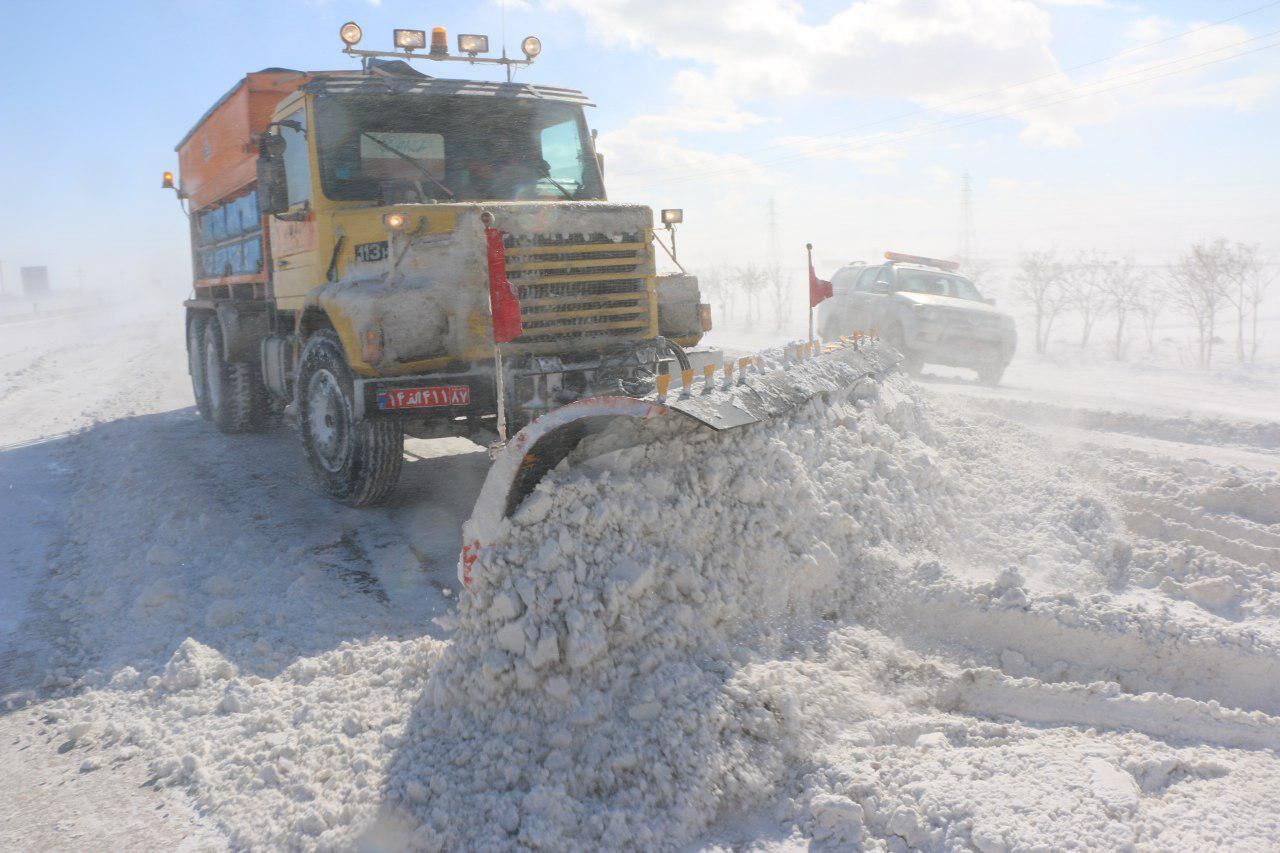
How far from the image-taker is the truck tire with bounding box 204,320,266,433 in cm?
897

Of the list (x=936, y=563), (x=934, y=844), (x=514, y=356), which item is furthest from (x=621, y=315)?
(x=934, y=844)

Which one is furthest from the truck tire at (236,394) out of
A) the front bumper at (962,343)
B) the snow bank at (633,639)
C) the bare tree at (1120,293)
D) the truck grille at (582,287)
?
the bare tree at (1120,293)

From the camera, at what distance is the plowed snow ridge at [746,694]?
2.76 m

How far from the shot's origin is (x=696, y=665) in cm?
323

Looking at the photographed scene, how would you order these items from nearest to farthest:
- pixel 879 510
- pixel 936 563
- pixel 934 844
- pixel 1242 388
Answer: pixel 934 844 < pixel 936 563 < pixel 879 510 < pixel 1242 388

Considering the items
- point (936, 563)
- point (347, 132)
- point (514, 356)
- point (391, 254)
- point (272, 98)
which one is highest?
point (272, 98)

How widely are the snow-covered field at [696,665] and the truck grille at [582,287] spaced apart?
1.46 metres

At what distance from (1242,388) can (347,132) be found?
13636mm

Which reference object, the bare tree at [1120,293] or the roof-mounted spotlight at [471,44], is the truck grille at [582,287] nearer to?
the roof-mounted spotlight at [471,44]

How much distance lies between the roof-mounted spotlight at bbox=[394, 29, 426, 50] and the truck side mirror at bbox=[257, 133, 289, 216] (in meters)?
1.11

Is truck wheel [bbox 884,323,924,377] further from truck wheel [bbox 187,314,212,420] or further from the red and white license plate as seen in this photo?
truck wheel [bbox 187,314,212,420]

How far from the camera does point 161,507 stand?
6.23 meters

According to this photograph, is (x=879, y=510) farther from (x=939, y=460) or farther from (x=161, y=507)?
(x=161, y=507)

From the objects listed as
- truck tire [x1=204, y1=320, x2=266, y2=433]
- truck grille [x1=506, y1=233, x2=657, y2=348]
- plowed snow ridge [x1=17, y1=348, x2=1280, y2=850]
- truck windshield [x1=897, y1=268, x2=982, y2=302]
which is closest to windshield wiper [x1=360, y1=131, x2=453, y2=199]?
truck grille [x1=506, y1=233, x2=657, y2=348]
